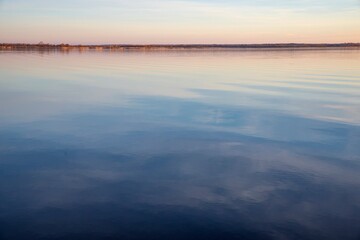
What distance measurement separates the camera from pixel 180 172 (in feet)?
22.6

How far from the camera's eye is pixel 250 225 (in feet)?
16.1

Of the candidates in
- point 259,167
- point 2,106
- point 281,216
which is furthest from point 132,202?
point 2,106

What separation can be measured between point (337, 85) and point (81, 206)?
18260mm

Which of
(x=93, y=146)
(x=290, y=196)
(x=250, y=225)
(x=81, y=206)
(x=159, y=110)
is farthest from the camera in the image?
(x=159, y=110)

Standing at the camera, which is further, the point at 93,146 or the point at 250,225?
the point at 93,146

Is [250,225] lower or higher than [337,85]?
lower

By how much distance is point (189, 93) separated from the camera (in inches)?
690

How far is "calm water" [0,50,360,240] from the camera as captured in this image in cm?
491

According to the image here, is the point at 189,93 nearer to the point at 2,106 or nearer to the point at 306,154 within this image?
the point at 2,106

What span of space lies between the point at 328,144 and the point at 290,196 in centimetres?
345

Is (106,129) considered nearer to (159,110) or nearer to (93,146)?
(93,146)

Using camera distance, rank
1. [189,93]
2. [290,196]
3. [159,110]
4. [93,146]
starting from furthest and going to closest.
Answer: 1. [189,93]
2. [159,110]
3. [93,146]
4. [290,196]

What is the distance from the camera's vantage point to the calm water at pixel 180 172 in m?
4.91

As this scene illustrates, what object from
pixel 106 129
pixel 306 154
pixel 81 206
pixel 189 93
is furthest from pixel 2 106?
pixel 306 154
